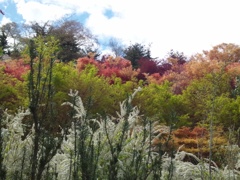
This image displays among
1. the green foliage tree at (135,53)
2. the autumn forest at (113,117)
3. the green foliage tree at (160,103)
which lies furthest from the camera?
the green foliage tree at (135,53)

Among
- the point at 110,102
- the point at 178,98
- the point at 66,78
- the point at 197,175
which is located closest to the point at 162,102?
the point at 178,98

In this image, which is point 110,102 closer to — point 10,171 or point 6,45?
point 10,171

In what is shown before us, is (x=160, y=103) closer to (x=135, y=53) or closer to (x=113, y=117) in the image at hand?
(x=113, y=117)

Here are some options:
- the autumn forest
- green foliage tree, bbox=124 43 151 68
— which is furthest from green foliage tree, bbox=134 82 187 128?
green foliage tree, bbox=124 43 151 68

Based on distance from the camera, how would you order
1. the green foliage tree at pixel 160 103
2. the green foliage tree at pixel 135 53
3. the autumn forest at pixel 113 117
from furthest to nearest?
the green foliage tree at pixel 135 53
the green foliage tree at pixel 160 103
the autumn forest at pixel 113 117

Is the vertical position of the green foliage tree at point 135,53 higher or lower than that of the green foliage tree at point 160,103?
higher

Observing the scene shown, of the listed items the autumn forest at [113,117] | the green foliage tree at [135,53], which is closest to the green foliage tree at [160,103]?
the autumn forest at [113,117]

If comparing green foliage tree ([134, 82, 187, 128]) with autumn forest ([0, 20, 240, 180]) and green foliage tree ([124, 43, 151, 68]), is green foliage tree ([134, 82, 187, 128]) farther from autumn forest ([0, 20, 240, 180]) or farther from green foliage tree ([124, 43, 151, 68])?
green foliage tree ([124, 43, 151, 68])

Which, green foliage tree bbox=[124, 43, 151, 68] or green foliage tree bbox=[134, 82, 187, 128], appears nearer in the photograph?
green foliage tree bbox=[134, 82, 187, 128]

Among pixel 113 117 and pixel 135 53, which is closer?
pixel 113 117

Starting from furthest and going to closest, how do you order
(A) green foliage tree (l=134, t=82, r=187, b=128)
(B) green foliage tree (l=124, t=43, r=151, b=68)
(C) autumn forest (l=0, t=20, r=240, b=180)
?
(B) green foliage tree (l=124, t=43, r=151, b=68)
(A) green foliage tree (l=134, t=82, r=187, b=128)
(C) autumn forest (l=0, t=20, r=240, b=180)

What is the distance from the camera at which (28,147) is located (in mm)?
4891

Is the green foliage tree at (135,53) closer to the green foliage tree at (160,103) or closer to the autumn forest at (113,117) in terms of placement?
the autumn forest at (113,117)

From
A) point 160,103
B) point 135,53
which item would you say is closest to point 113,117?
point 160,103
